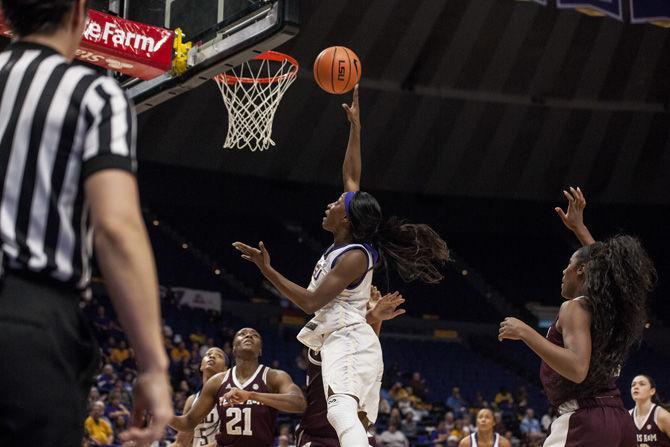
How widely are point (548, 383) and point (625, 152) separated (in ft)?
69.6

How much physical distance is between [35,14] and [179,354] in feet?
56.5

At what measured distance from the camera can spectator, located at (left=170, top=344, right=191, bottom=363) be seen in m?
18.8

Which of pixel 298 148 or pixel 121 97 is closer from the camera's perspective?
pixel 121 97

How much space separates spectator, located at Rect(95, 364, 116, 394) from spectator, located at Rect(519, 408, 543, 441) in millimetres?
7938

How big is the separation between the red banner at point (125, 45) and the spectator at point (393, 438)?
10.6 metres

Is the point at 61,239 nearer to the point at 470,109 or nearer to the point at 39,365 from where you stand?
→ the point at 39,365

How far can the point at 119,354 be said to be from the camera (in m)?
18.4

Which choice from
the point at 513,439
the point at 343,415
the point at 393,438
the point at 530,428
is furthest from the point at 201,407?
the point at 530,428

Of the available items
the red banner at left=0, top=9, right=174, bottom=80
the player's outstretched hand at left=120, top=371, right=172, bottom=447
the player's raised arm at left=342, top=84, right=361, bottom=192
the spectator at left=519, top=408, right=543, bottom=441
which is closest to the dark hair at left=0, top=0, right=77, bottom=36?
the player's outstretched hand at left=120, top=371, right=172, bottom=447

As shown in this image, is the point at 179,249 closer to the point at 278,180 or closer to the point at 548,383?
the point at 278,180

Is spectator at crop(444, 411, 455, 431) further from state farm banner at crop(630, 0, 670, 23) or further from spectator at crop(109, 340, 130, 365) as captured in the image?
state farm banner at crop(630, 0, 670, 23)

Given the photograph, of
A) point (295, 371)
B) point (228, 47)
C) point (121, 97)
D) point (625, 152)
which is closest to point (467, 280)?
point (625, 152)

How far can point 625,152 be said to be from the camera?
25.1 m

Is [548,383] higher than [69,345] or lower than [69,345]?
higher
